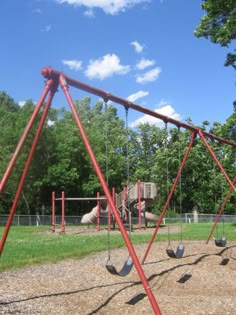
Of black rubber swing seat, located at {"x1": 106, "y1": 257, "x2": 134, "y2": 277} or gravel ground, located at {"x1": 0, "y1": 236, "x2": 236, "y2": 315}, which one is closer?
gravel ground, located at {"x1": 0, "y1": 236, "x2": 236, "y2": 315}

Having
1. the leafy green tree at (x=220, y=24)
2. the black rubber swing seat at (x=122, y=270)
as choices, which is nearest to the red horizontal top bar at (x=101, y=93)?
the black rubber swing seat at (x=122, y=270)

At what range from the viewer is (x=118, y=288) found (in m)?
7.18

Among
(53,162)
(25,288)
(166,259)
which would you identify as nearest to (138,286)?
(25,288)

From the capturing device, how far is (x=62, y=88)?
237 inches

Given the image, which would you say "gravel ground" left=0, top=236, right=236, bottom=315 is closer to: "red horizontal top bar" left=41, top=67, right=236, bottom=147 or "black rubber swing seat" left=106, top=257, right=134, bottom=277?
"black rubber swing seat" left=106, top=257, right=134, bottom=277

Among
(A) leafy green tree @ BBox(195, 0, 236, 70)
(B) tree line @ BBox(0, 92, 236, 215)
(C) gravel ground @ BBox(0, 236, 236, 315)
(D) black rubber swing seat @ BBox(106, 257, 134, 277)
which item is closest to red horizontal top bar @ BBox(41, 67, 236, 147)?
(D) black rubber swing seat @ BBox(106, 257, 134, 277)

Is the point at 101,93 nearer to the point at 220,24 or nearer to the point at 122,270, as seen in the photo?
the point at 122,270

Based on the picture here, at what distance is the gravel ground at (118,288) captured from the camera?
6.01m

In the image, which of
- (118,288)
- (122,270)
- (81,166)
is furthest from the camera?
(81,166)

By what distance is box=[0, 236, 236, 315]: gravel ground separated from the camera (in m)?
6.01

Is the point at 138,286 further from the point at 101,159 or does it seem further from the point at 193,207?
the point at 193,207

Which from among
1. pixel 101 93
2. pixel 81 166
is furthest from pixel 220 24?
pixel 81 166

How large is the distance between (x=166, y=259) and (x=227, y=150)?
1540 cm

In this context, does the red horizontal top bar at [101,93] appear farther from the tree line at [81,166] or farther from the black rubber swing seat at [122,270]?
the tree line at [81,166]
